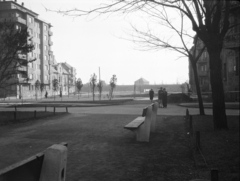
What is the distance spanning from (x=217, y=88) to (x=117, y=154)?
5.14 m

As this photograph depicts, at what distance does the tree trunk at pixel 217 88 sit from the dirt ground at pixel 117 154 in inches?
57.1

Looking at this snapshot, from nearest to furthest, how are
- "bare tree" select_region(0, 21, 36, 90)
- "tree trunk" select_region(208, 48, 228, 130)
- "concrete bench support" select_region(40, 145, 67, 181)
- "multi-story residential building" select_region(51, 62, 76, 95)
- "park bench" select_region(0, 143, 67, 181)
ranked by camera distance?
"park bench" select_region(0, 143, 67, 181) → "concrete bench support" select_region(40, 145, 67, 181) → "tree trunk" select_region(208, 48, 228, 130) → "bare tree" select_region(0, 21, 36, 90) → "multi-story residential building" select_region(51, 62, 76, 95)

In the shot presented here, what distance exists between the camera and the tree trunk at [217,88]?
9070 millimetres

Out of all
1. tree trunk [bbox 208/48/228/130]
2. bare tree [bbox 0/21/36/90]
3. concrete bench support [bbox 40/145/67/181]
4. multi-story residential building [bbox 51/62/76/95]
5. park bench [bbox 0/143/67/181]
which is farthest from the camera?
multi-story residential building [bbox 51/62/76/95]

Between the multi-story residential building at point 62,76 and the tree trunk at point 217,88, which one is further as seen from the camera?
the multi-story residential building at point 62,76

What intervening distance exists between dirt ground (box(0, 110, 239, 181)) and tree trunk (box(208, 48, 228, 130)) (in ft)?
4.76

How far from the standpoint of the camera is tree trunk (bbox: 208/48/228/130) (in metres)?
9.07

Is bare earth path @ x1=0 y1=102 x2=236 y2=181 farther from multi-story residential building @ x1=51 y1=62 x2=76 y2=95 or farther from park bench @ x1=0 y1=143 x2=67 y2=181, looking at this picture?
multi-story residential building @ x1=51 y1=62 x2=76 y2=95

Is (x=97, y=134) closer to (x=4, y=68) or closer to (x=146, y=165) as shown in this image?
(x=146, y=165)

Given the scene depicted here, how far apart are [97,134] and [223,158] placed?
14.0 feet

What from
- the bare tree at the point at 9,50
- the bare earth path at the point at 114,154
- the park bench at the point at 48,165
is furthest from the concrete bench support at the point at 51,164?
the bare tree at the point at 9,50

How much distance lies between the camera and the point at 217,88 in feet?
30.1

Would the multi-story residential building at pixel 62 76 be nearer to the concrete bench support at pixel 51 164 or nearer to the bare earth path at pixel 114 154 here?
the bare earth path at pixel 114 154

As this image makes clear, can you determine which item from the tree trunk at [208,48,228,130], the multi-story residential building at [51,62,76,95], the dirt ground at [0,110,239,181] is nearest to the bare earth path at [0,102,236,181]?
the dirt ground at [0,110,239,181]
